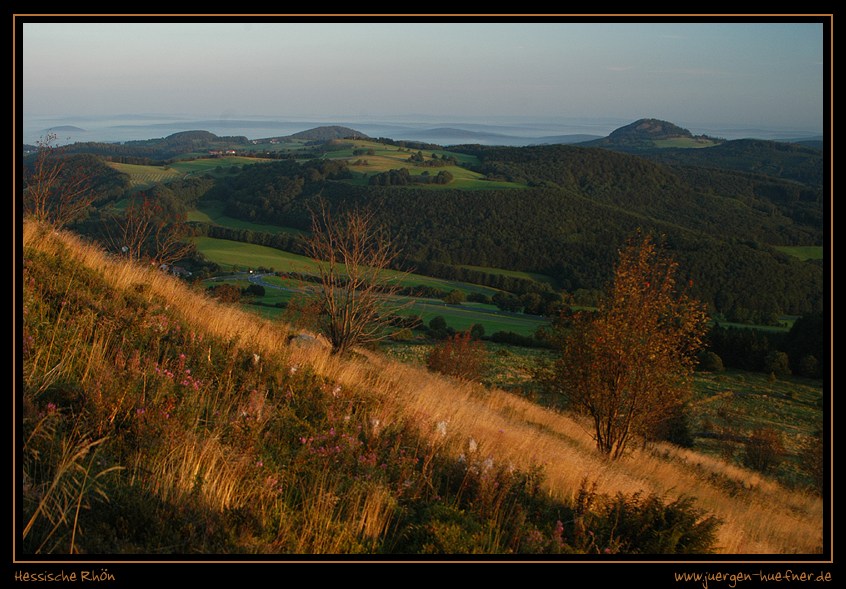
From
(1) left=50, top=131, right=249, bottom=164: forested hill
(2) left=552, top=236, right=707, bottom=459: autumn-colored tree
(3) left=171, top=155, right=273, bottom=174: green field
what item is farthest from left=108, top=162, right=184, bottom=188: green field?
(2) left=552, top=236, right=707, bottom=459: autumn-colored tree

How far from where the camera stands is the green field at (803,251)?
326 ft

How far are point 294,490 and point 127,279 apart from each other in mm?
5278

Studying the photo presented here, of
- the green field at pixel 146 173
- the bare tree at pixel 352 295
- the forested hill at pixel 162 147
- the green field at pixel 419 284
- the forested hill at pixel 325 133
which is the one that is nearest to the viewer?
the bare tree at pixel 352 295

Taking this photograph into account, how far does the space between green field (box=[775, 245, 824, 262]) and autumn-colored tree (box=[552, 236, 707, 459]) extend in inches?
4011

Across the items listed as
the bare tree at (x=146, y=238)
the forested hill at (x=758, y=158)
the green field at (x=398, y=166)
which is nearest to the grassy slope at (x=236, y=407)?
the bare tree at (x=146, y=238)

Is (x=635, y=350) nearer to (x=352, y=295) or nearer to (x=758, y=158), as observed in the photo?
(x=352, y=295)

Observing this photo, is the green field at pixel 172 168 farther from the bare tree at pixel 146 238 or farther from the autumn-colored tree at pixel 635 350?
the autumn-colored tree at pixel 635 350

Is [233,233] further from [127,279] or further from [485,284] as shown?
[127,279]

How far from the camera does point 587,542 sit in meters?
4.42

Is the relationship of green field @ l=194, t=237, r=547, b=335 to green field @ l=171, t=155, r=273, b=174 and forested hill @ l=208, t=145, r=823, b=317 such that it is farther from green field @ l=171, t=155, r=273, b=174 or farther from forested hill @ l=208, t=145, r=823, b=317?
green field @ l=171, t=155, r=273, b=174

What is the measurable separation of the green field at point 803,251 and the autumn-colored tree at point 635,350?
10187 centimetres

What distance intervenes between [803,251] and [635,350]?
369 feet

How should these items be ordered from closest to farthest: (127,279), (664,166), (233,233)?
(127,279) → (233,233) → (664,166)
